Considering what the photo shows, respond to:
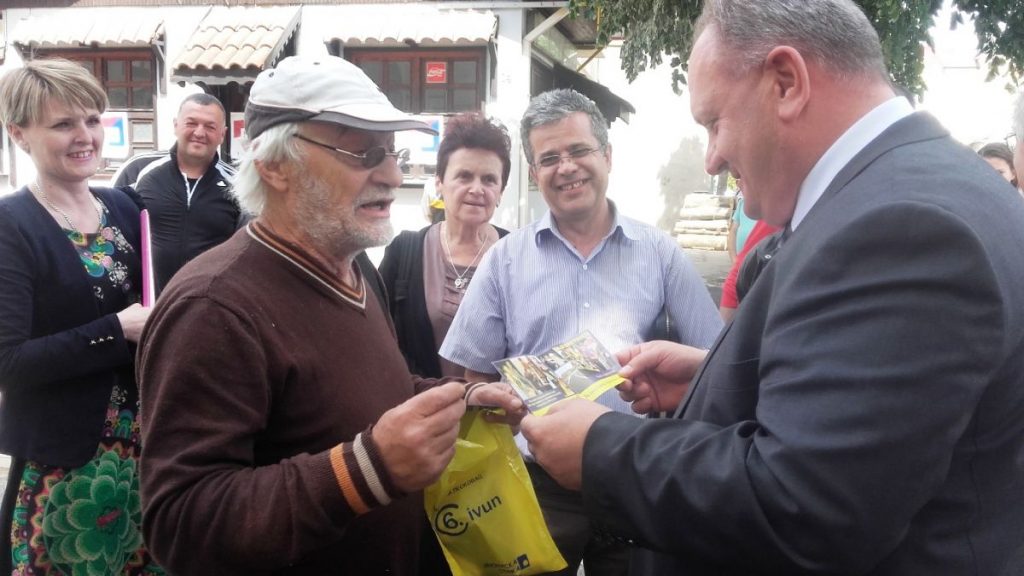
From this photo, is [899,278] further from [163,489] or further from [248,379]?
[163,489]

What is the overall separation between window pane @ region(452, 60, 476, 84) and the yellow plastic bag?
8655mm

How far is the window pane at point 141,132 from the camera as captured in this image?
410 inches

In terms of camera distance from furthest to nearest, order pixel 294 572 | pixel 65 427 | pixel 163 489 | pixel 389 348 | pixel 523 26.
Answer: pixel 523 26
pixel 65 427
pixel 389 348
pixel 294 572
pixel 163 489

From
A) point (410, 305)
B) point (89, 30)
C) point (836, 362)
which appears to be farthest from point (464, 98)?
point (836, 362)

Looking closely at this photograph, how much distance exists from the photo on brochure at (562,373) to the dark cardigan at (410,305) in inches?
43.6

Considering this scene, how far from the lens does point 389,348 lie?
192cm

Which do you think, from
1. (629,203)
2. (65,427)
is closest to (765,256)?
(65,427)

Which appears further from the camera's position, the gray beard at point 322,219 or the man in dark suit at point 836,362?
the gray beard at point 322,219

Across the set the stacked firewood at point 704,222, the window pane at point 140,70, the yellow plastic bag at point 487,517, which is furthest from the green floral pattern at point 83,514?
the stacked firewood at point 704,222

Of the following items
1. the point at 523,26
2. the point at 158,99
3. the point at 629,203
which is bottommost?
the point at 629,203

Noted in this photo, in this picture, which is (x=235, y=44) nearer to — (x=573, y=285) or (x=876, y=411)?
(x=573, y=285)

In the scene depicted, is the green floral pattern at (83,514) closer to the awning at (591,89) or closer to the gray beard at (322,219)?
the gray beard at (322,219)

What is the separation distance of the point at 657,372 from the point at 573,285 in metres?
0.66

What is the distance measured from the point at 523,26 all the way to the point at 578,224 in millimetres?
7671
